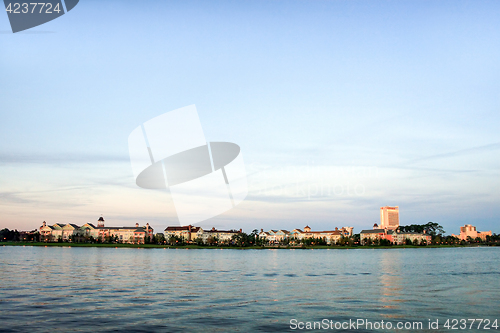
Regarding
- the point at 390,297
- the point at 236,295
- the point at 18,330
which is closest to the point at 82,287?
the point at 236,295

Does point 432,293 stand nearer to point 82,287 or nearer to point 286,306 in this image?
point 286,306

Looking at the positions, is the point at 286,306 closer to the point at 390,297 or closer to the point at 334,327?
the point at 334,327

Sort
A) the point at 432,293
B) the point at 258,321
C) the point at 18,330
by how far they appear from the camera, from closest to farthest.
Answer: the point at 18,330, the point at 258,321, the point at 432,293

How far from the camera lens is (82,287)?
35.7 meters

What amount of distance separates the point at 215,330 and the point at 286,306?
8.27 m

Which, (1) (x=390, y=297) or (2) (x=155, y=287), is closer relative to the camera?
(1) (x=390, y=297)

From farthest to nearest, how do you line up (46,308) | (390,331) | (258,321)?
(46,308) < (258,321) < (390,331)

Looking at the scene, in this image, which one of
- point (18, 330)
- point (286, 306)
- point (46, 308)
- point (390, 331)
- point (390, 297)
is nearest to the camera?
point (18, 330)

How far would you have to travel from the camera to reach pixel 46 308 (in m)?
25.6

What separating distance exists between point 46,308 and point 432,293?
3026 cm

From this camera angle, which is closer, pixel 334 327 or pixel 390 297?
pixel 334 327

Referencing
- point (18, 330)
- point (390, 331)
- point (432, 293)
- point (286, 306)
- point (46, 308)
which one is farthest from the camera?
point (432, 293)

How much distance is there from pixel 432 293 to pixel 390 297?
528 centimetres

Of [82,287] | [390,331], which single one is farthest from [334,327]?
[82,287]
